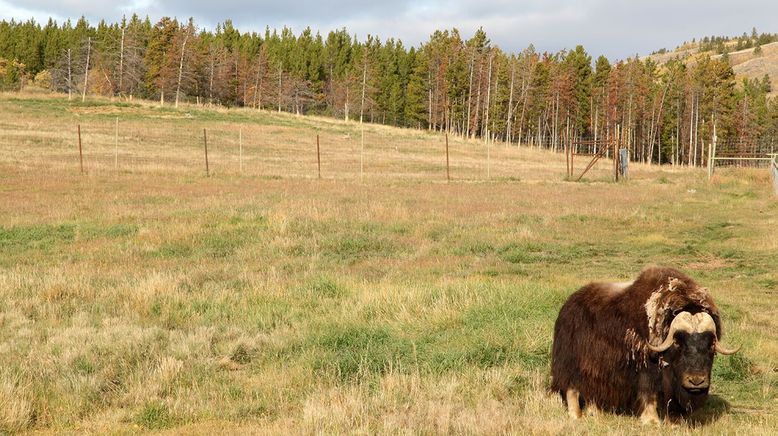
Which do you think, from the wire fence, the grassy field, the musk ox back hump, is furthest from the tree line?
the musk ox back hump

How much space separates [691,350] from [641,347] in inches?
18.0

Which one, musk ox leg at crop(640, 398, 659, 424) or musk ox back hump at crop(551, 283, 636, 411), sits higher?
musk ox back hump at crop(551, 283, 636, 411)

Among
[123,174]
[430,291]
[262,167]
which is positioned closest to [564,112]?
[262,167]

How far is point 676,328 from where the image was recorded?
5.11 meters

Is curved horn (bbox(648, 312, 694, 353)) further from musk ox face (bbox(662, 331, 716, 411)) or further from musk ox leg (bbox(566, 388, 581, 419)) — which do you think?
musk ox leg (bbox(566, 388, 581, 419))

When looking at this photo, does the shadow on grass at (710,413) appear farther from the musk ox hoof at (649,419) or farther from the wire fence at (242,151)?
the wire fence at (242,151)

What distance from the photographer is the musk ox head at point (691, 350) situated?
4984 millimetres

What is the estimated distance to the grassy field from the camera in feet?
18.8

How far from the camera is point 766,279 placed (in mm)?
11812

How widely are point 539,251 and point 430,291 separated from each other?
5595mm

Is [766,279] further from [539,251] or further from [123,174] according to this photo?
[123,174]

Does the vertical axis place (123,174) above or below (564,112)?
below

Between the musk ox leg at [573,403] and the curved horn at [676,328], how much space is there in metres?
0.92

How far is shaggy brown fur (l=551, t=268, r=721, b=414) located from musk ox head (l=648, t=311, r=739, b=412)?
0.11m
